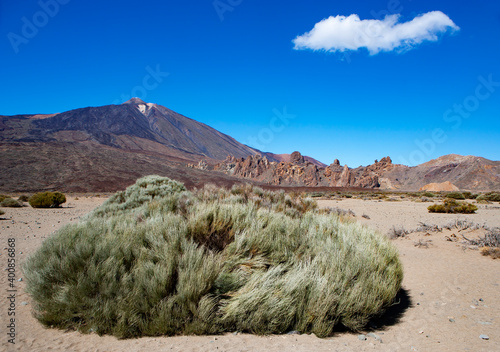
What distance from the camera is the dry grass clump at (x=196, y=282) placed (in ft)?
11.2

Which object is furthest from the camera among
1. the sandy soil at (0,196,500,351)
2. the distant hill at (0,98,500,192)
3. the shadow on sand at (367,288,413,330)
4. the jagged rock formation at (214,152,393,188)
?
the jagged rock formation at (214,152,393,188)

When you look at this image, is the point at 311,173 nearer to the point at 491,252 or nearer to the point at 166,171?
the point at 166,171

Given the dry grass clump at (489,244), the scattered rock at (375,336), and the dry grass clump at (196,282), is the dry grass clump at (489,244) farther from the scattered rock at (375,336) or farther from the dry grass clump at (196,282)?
the scattered rock at (375,336)

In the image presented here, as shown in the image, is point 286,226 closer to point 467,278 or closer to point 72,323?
point 72,323

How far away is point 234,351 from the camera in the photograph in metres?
3.07

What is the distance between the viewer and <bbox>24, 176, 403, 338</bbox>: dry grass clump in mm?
3414

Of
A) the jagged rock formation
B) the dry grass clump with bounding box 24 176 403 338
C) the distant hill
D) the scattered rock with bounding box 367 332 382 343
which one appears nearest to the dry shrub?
the dry grass clump with bounding box 24 176 403 338

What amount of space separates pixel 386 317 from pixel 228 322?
252cm

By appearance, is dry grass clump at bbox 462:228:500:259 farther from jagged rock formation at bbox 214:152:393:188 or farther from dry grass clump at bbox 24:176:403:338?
jagged rock formation at bbox 214:152:393:188

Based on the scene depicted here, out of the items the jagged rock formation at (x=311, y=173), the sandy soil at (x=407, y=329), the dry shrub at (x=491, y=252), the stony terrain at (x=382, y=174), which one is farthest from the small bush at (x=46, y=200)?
the stony terrain at (x=382, y=174)

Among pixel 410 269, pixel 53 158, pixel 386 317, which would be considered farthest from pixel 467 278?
pixel 53 158

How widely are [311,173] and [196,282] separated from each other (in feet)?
236

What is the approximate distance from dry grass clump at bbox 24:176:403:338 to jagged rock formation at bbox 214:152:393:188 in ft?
222

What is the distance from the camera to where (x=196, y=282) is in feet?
11.5
